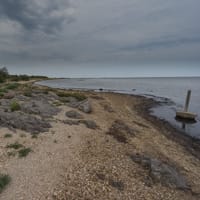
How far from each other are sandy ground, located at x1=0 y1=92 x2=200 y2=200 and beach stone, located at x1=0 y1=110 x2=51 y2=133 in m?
0.42

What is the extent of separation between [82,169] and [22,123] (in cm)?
477

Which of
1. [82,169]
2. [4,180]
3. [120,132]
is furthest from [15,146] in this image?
[120,132]

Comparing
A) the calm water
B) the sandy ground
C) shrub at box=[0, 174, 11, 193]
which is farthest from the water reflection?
shrub at box=[0, 174, 11, 193]

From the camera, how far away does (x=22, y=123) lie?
9.32 m

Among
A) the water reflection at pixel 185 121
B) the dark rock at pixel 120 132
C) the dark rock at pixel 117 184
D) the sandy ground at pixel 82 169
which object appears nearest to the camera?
the sandy ground at pixel 82 169

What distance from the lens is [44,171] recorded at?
579 cm

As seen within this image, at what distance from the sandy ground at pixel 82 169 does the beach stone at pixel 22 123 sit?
0.42m

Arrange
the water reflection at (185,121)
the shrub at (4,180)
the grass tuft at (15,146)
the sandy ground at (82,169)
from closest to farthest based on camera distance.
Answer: the shrub at (4,180) < the sandy ground at (82,169) < the grass tuft at (15,146) < the water reflection at (185,121)

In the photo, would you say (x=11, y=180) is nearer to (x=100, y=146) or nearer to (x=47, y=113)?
(x=100, y=146)

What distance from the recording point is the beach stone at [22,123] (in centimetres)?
910

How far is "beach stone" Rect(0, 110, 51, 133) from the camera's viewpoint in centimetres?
910

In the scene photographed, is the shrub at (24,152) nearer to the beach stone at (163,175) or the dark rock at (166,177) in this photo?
the beach stone at (163,175)

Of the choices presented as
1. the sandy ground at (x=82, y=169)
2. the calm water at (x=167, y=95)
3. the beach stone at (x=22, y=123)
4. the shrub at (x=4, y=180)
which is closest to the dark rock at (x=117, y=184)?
the sandy ground at (x=82, y=169)

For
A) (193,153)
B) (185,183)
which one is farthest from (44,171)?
(193,153)
